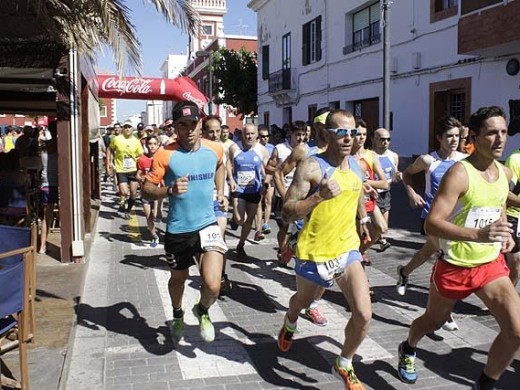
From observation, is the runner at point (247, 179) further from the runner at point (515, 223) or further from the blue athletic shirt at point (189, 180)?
the runner at point (515, 223)

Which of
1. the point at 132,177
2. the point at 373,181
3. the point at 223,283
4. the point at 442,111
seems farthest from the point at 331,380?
the point at 442,111

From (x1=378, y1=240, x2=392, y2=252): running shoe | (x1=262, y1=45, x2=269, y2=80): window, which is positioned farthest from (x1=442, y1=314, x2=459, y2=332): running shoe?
(x1=262, y1=45, x2=269, y2=80): window

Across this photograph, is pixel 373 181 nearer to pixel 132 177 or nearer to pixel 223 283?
pixel 223 283

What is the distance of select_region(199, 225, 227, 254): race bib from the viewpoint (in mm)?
4418

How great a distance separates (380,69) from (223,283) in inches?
571

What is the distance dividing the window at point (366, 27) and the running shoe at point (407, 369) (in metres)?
16.6

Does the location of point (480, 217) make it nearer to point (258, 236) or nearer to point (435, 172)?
point (435, 172)

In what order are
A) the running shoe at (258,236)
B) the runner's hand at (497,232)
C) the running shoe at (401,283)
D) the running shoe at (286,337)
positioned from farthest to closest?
1. the running shoe at (258,236)
2. the running shoe at (401,283)
3. the running shoe at (286,337)
4. the runner's hand at (497,232)

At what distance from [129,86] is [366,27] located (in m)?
9.70

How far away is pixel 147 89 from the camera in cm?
Result: 1459

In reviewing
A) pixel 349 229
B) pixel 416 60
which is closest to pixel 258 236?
pixel 349 229

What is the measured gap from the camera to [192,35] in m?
6.48

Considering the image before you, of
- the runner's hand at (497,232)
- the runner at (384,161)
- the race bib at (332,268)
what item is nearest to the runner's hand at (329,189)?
the race bib at (332,268)

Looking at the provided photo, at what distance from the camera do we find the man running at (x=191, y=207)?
437 cm
